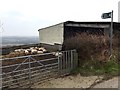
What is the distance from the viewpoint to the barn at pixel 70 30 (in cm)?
1686

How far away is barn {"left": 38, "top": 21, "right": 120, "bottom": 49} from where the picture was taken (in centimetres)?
1686

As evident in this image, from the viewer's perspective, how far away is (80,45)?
11773 mm

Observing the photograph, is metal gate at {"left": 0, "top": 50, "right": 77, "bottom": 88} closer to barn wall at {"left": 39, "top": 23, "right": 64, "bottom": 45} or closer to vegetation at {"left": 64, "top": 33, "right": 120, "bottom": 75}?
vegetation at {"left": 64, "top": 33, "right": 120, "bottom": 75}

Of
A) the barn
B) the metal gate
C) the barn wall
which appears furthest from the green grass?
the barn wall

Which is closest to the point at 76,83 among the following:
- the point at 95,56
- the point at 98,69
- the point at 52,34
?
the point at 98,69

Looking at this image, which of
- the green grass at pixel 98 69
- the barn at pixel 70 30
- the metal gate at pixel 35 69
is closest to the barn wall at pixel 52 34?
the barn at pixel 70 30

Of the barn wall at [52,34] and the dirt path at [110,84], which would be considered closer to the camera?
the dirt path at [110,84]

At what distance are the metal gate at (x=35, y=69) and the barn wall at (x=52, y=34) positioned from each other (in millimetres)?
10291

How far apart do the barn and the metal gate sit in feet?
19.3

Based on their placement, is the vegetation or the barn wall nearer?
the vegetation

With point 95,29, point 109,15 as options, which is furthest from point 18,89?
point 95,29

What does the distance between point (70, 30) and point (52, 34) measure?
157 inches

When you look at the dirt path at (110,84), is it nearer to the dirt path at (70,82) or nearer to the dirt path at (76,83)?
the dirt path at (76,83)

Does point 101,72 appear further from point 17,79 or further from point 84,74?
point 17,79
